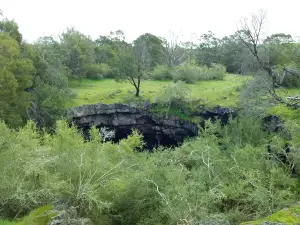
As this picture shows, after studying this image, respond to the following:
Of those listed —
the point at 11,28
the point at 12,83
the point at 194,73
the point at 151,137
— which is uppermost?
the point at 11,28

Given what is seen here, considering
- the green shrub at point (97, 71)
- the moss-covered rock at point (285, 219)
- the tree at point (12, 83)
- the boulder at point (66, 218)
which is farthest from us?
the green shrub at point (97, 71)

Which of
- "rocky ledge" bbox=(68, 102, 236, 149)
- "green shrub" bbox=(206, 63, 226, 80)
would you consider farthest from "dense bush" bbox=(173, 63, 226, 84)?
"rocky ledge" bbox=(68, 102, 236, 149)

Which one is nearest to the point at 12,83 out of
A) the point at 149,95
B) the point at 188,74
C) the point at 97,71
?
the point at 149,95

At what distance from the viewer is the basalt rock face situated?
36.8 metres

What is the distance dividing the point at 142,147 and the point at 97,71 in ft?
99.0

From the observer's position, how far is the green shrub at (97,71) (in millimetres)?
57250

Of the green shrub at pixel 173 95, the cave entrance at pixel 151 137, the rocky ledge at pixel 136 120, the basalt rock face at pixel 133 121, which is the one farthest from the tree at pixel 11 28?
the green shrub at pixel 173 95

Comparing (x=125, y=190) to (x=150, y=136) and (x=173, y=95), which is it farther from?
(x=150, y=136)

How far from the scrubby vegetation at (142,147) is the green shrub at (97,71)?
0.27 m

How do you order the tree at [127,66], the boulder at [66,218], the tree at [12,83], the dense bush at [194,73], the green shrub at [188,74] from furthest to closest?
1. the dense bush at [194,73]
2. the green shrub at [188,74]
3. the tree at [127,66]
4. the tree at [12,83]
5. the boulder at [66,218]

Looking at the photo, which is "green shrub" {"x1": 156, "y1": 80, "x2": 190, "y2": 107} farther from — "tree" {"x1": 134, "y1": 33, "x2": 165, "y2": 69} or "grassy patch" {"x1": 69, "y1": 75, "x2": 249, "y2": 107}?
"tree" {"x1": 134, "y1": 33, "x2": 165, "y2": 69}

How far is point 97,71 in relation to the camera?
58.2m

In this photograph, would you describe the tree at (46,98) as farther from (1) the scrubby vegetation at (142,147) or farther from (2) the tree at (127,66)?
(2) the tree at (127,66)

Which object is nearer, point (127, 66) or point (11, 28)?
point (11, 28)
